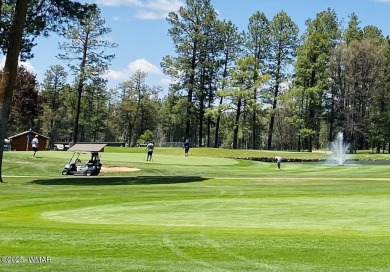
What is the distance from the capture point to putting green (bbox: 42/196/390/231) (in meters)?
13.1

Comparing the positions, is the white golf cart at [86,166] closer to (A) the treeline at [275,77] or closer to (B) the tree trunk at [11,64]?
(B) the tree trunk at [11,64]

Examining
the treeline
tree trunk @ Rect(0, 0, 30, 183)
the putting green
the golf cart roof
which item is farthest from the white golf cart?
the treeline

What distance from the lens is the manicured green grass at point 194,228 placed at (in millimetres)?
8227

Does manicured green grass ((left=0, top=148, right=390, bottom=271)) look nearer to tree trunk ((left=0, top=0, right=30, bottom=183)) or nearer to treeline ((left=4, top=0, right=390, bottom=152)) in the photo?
tree trunk ((left=0, top=0, right=30, bottom=183))

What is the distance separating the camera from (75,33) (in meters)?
68.2

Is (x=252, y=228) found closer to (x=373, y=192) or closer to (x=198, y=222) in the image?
(x=198, y=222)

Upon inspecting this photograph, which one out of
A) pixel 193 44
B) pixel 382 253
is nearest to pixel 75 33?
pixel 193 44

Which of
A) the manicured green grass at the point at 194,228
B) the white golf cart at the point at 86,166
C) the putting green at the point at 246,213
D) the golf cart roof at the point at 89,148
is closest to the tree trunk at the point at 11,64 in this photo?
the manicured green grass at the point at 194,228

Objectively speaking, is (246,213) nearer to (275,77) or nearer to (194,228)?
(194,228)

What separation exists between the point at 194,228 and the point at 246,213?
3.94 meters

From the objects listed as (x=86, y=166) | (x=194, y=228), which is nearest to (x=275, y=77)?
(x=86, y=166)

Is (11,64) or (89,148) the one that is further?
(89,148)

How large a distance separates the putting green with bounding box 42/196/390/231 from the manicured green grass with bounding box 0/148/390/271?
0.03m

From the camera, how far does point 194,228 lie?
466 inches
